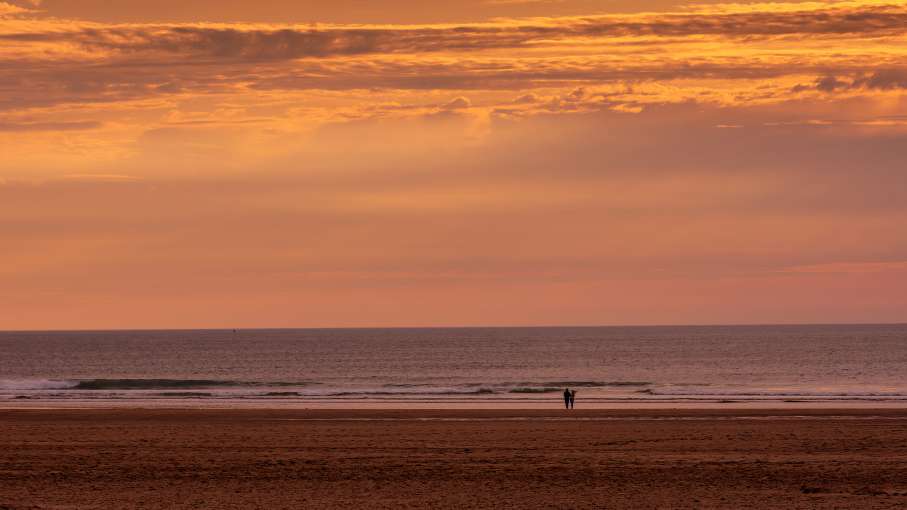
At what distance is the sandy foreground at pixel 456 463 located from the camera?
2122cm

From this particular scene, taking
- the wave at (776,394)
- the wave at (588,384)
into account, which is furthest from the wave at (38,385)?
the wave at (776,394)

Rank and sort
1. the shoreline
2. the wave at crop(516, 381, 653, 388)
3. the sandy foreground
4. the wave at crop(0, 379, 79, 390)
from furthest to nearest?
the wave at crop(516, 381, 653, 388) → the wave at crop(0, 379, 79, 390) → the shoreline → the sandy foreground

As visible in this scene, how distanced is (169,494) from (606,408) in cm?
3031

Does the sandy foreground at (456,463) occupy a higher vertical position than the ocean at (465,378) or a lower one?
lower

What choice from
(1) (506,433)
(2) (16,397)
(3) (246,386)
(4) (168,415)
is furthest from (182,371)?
(1) (506,433)

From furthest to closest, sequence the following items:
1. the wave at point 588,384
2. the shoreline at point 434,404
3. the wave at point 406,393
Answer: the wave at point 588,384, the wave at point 406,393, the shoreline at point 434,404

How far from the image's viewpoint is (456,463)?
1036 inches

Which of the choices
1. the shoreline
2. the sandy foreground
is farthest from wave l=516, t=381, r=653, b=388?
the sandy foreground

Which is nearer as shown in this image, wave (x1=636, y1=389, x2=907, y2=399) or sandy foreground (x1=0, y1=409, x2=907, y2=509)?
sandy foreground (x1=0, y1=409, x2=907, y2=509)

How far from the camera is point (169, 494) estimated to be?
21.8 m

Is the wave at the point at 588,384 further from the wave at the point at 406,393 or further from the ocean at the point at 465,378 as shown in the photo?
the wave at the point at 406,393

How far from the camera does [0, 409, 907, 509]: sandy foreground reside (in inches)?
835

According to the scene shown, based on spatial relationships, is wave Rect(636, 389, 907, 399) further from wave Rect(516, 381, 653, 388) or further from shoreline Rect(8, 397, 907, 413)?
wave Rect(516, 381, 653, 388)

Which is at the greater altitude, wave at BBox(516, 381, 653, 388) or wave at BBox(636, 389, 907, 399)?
wave at BBox(516, 381, 653, 388)
